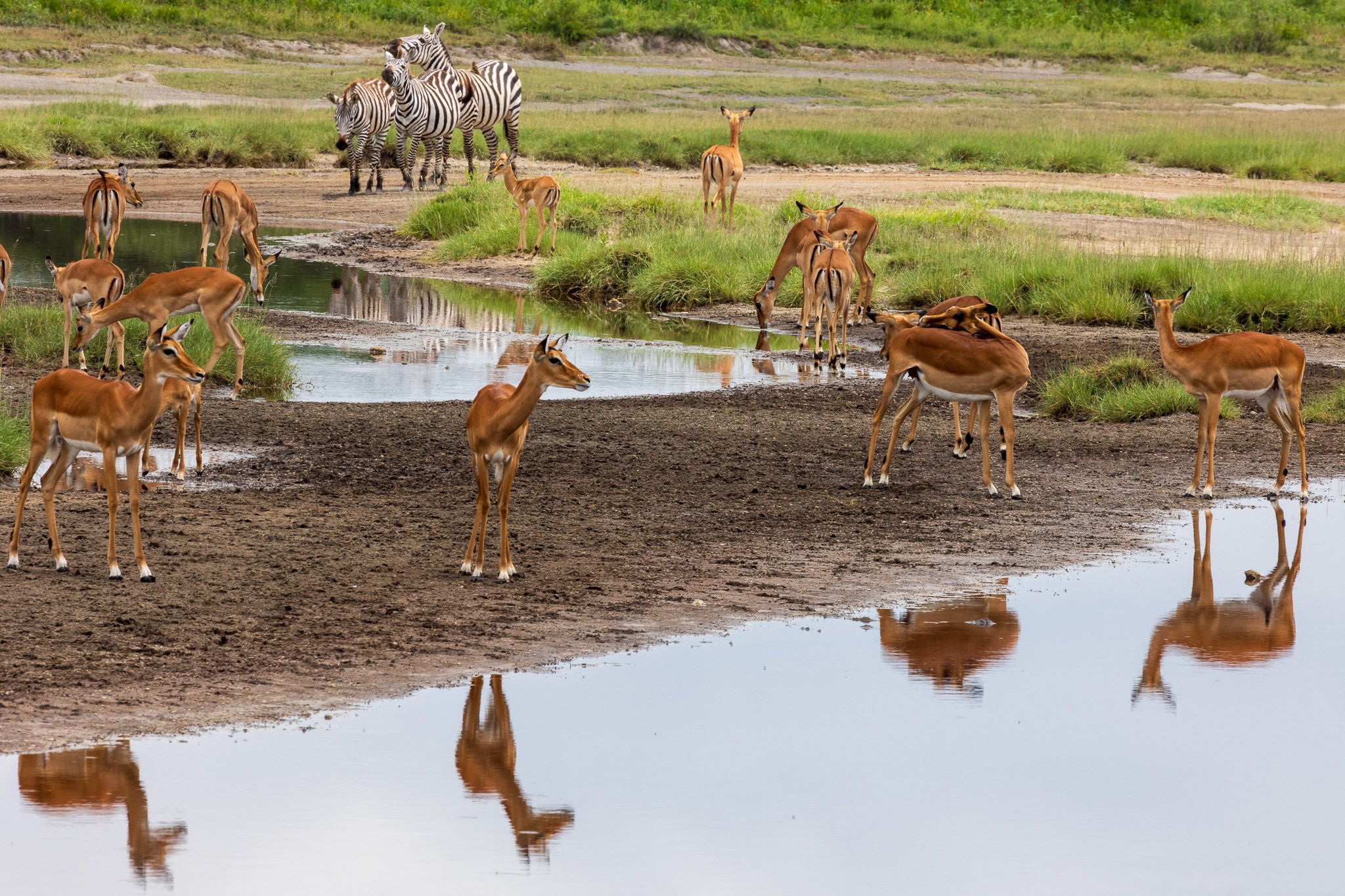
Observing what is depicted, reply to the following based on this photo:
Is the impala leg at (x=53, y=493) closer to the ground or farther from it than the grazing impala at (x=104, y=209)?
closer to the ground

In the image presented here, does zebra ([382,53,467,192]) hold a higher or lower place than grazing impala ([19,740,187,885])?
higher

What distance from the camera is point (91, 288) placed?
1359 cm

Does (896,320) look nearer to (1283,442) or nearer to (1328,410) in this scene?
(1283,442)

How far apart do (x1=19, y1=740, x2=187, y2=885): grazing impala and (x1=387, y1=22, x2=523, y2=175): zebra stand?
28.1m

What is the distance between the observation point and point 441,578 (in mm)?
8039

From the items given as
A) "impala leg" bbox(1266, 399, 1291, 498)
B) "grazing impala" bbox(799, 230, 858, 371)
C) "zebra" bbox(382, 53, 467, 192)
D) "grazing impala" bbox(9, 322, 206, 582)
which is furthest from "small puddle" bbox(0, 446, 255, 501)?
"zebra" bbox(382, 53, 467, 192)

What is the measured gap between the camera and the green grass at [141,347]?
13969 millimetres

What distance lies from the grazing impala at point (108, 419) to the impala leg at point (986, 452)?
487 cm

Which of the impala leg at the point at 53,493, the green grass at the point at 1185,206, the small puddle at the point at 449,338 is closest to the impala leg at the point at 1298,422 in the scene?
the small puddle at the point at 449,338

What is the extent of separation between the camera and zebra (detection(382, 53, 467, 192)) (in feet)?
103

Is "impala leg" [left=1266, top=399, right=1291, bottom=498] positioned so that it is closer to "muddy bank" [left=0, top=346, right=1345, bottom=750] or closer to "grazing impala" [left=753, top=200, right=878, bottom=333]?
"muddy bank" [left=0, top=346, right=1345, bottom=750]

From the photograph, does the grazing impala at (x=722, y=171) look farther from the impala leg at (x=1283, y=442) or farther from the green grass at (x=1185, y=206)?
the impala leg at (x=1283, y=442)

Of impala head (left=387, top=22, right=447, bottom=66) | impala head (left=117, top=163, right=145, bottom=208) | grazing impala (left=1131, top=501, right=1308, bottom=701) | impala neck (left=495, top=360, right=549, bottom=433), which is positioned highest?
impala head (left=387, top=22, right=447, bottom=66)

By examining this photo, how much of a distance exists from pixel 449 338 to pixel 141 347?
3.58m
